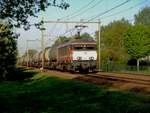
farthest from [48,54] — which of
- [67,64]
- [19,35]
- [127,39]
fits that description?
[19,35]

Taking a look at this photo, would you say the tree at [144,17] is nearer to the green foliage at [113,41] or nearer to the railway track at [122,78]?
the green foliage at [113,41]

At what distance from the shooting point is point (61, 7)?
52.7 feet

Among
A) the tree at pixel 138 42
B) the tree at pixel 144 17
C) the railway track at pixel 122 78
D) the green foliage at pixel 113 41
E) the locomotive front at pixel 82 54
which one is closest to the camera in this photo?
the railway track at pixel 122 78

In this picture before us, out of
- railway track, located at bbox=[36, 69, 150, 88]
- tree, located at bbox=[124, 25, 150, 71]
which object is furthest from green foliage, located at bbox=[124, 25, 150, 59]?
railway track, located at bbox=[36, 69, 150, 88]

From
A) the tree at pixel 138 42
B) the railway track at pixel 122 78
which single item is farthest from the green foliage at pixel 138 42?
the railway track at pixel 122 78

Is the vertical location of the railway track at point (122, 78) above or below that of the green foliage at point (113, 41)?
below

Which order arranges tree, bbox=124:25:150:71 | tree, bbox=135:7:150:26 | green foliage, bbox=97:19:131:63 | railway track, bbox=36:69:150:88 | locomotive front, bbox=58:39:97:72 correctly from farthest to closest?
tree, bbox=135:7:150:26 < green foliage, bbox=97:19:131:63 < tree, bbox=124:25:150:71 < locomotive front, bbox=58:39:97:72 < railway track, bbox=36:69:150:88

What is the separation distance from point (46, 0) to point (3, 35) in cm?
314

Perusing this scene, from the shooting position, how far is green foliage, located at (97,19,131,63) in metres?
94.4

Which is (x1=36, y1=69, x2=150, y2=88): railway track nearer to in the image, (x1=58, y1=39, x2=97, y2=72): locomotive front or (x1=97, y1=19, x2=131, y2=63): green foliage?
(x1=58, y1=39, x2=97, y2=72): locomotive front

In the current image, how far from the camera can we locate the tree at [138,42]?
6781cm

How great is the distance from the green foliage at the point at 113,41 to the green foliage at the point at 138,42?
21075mm

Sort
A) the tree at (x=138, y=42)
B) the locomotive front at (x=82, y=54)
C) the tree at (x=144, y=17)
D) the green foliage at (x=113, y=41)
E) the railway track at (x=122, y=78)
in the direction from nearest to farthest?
1. the railway track at (x=122, y=78)
2. the locomotive front at (x=82, y=54)
3. the tree at (x=138, y=42)
4. the green foliage at (x=113, y=41)
5. the tree at (x=144, y=17)

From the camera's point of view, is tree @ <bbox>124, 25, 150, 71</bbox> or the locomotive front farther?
tree @ <bbox>124, 25, 150, 71</bbox>
